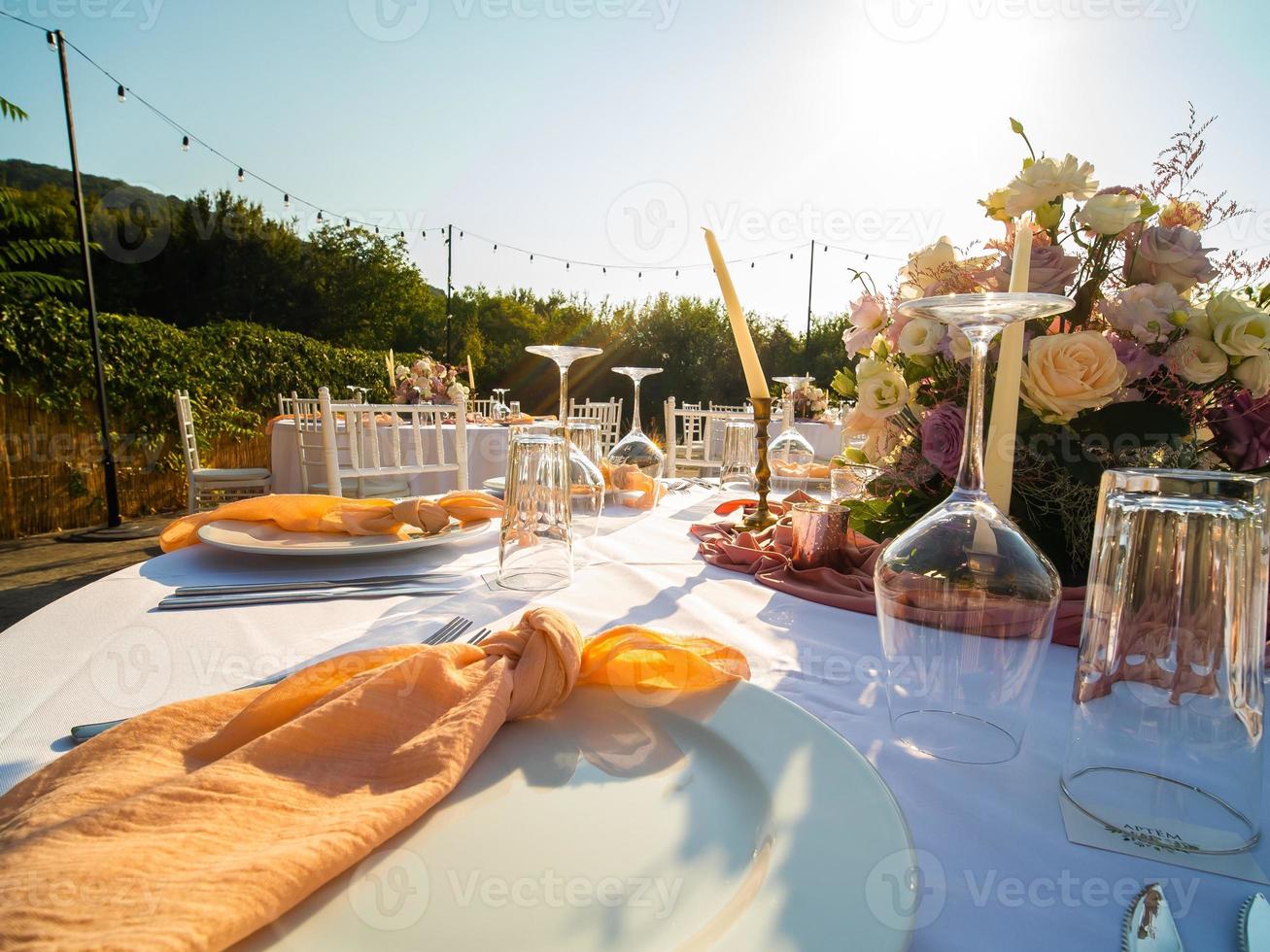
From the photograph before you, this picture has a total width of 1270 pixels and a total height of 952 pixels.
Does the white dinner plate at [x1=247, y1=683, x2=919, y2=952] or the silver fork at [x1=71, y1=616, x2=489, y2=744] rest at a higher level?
the white dinner plate at [x1=247, y1=683, x2=919, y2=952]

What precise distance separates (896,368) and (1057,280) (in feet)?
0.76

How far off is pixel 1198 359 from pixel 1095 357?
0.46 feet

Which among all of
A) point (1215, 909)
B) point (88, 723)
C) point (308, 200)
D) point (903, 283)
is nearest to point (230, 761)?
point (88, 723)

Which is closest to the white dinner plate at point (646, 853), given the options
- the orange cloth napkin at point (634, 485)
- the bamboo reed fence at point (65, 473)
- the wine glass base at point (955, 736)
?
the wine glass base at point (955, 736)

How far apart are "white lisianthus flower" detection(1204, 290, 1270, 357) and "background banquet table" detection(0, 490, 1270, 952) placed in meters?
0.41

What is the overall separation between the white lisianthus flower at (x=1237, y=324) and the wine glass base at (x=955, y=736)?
577 millimetres

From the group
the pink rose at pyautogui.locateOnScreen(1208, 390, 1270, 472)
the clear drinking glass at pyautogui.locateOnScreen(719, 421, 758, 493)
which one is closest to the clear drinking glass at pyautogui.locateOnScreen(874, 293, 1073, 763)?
the pink rose at pyautogui.locateOnScreen(1208, 390, 1270, 472)

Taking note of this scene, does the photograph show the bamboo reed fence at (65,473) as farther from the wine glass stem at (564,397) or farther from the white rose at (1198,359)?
the white rose at (1198,359)

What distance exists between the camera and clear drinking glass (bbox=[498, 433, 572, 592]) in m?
0.89

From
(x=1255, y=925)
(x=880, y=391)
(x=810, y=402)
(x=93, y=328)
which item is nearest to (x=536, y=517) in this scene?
(x=880, y=391)

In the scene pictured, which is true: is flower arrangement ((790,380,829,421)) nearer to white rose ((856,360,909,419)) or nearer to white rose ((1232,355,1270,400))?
white rose ((856,360,909,419))

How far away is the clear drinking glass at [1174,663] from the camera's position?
0.38 meters

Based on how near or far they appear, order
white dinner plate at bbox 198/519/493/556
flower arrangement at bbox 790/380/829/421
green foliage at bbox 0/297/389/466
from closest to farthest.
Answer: white dinner plate at bbox 198/519/493/556, green foliage at bbox 0/297/389/466, flower arrangement at bbox 790/380/829/421

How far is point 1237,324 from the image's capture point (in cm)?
70
